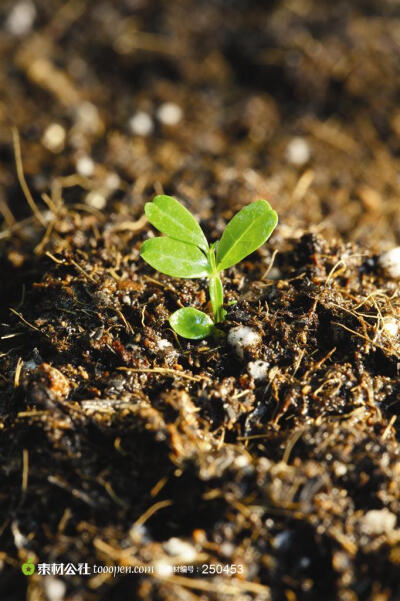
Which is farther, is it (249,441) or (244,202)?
(244,202)

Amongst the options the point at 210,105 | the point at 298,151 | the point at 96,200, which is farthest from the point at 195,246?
the point at 210,105

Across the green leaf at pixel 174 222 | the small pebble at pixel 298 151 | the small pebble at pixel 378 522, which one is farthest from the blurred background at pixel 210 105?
the small pebble at pixel 378 522

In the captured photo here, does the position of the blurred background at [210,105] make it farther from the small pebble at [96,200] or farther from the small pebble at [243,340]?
the small pebble at [243,340]

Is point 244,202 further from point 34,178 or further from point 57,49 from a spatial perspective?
point 57,49

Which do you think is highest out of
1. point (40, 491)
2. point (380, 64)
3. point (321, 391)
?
point (380, 64)

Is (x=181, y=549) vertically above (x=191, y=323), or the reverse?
(x=191, y=323)

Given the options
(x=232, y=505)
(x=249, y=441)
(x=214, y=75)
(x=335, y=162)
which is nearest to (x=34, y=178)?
(x=214, y=75)

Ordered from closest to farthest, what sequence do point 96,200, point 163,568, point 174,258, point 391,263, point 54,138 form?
point 163,568, point 174,258, point 391,263, point 96,200, point 54,138

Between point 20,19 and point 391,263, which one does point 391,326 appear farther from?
point 20,19
